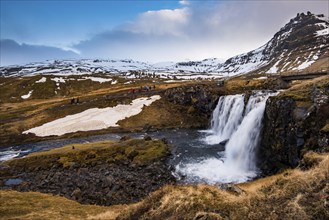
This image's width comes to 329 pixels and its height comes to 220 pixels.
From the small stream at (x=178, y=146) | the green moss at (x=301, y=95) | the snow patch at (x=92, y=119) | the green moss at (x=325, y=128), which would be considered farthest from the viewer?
the snow patch at (x=92, y=119)

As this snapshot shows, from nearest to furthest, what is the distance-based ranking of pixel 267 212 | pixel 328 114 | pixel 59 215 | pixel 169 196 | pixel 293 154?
pixel 267 212 → pixel 169 196 → pixel 59 215 → pixel 328 114 → pixel 293 154

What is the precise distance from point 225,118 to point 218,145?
11524mm

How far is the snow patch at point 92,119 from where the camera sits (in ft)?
236

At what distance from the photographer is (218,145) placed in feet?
171

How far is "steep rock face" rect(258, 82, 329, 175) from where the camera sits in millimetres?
30359

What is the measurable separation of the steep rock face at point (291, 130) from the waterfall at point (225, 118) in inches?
571

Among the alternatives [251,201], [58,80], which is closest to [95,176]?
[251,201]

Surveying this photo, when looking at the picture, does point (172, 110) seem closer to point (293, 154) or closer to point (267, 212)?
point (293, 154)

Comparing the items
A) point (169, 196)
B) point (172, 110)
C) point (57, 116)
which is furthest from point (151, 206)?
point (57, 116)

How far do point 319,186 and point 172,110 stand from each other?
64.3 meters

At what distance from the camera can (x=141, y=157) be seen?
150ft

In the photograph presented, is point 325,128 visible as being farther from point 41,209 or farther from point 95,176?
point 95,176

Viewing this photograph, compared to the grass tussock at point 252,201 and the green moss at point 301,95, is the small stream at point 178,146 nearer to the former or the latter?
the green moss at point 301,95

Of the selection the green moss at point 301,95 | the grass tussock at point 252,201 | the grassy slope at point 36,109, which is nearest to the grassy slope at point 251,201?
the grass tussock at point 252,201
